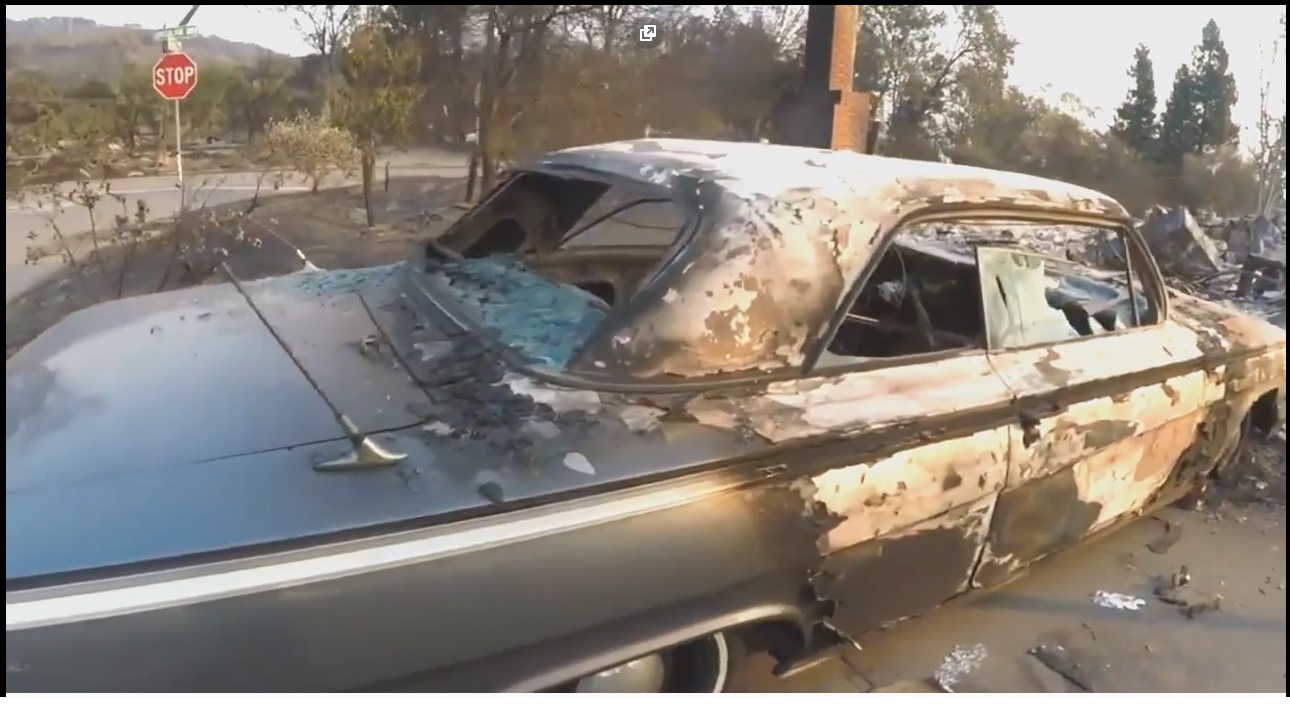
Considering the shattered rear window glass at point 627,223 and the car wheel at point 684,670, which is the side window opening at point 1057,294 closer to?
the shattered rear window glass at point 627,223

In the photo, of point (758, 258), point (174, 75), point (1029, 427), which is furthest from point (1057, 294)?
point (174, 75)

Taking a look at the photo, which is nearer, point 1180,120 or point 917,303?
point 917,303

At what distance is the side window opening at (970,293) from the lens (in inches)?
81.2

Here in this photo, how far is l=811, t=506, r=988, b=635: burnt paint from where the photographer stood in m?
1.75

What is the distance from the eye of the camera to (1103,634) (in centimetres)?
233

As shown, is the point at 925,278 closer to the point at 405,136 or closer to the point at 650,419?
the point at 650,419

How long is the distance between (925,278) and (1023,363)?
323mm

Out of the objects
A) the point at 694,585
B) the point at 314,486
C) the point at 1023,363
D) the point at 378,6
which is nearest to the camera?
the point at 314,486

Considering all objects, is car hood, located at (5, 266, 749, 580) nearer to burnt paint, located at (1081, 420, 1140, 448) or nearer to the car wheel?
the car wheel

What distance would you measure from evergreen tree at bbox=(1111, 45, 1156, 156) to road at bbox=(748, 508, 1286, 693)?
1.31 metres

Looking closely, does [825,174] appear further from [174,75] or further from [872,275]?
[174,75]

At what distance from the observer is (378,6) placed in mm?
2627

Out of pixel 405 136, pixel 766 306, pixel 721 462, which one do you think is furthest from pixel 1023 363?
pixel 405 136

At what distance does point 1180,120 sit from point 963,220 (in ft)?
4.88
